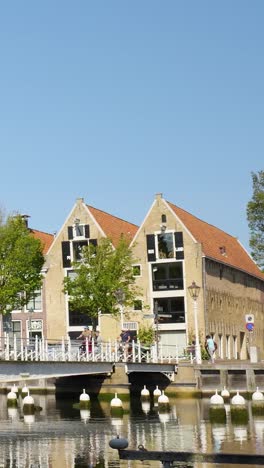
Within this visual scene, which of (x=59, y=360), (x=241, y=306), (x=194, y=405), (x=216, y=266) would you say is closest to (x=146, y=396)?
(x=194, y=405)

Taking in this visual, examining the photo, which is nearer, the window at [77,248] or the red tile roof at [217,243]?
the window at [77,248]

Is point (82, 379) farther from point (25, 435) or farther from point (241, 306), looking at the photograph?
point (241, 306)

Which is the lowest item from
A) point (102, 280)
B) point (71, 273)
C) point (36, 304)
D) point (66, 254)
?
point (36, 304)

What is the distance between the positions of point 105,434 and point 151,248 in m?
45.0

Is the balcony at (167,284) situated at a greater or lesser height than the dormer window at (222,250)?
lesser

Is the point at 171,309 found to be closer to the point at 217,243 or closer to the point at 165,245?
→ the point at 165,245

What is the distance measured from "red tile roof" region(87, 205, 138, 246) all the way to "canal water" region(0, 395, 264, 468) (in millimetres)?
32732

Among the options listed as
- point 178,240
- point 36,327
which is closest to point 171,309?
point 178,240

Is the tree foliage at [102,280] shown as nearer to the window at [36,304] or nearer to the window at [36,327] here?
the window at [36,304]

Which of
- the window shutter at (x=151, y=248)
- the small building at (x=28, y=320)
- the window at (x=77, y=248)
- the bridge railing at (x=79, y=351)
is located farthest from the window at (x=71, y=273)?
the bridge railing at (x=79, y=351)

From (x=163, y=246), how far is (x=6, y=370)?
137ft

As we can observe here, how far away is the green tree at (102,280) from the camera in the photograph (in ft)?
225

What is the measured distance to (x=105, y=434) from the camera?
35.4 meters

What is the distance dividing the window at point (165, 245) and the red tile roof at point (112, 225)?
12.9ft
